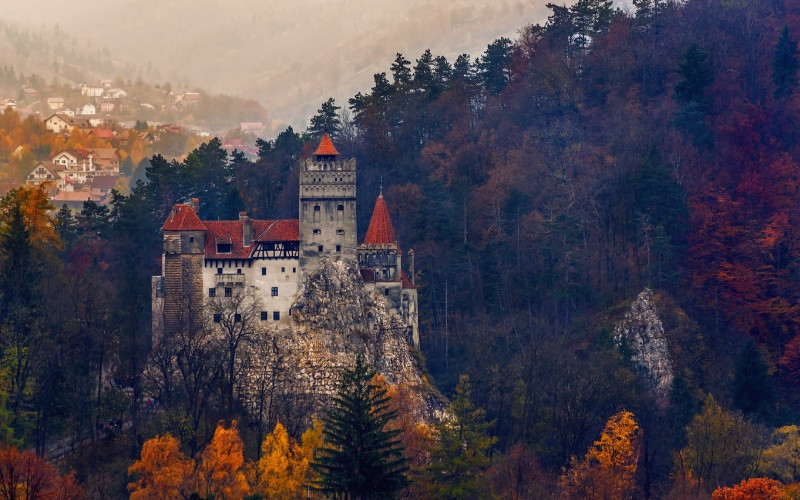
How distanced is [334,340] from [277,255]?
5425 millimetres

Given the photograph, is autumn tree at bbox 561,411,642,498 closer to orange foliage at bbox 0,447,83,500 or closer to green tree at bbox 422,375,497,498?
green tree at bbox 422,375,497,498

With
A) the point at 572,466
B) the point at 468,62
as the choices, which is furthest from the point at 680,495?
the point at 468,62

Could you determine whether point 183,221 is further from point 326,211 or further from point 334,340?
point 334,340

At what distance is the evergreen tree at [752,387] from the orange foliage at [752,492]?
502 inches

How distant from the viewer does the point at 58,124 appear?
14525cm

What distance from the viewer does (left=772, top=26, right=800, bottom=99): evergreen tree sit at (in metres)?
88.6

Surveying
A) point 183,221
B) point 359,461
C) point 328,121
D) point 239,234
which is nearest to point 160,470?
point 359,461

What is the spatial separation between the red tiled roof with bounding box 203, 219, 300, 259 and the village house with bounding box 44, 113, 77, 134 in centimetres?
7233

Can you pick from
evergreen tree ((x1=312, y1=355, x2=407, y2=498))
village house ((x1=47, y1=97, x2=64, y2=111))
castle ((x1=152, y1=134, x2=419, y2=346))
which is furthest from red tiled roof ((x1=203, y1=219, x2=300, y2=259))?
village house ((x1=47, y1=97, x2=64, y2=111))

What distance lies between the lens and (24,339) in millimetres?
70750

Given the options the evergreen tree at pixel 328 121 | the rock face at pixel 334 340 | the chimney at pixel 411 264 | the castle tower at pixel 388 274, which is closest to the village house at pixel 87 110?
the evergreen tree at pixel 328 121

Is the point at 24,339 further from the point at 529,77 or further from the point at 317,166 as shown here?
the point at 529,77

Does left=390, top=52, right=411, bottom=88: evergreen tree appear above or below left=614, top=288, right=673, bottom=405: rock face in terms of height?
above

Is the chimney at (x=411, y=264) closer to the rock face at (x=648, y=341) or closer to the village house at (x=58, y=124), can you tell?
the rock face at (x=648, y=341)
